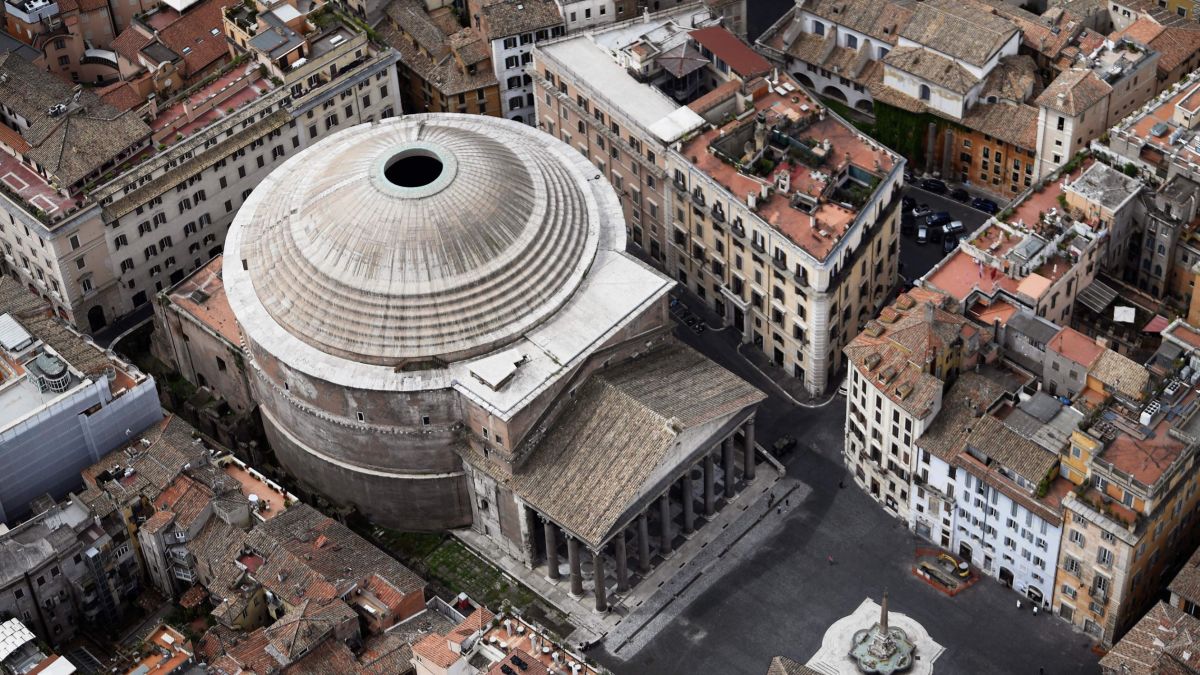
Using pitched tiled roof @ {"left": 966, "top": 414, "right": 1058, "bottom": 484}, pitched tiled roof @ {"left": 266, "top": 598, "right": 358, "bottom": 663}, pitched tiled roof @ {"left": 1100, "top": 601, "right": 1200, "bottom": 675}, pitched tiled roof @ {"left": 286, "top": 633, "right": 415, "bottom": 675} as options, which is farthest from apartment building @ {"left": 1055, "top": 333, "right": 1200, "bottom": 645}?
pitched tiled roof @ {"left": 266, "top": 598, "right": 358, "bottom": 663}

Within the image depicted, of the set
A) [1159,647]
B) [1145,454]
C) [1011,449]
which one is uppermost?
[1145,454]

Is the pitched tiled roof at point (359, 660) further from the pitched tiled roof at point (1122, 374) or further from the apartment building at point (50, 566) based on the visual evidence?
the pitched tiled roof at point (1122, 374)

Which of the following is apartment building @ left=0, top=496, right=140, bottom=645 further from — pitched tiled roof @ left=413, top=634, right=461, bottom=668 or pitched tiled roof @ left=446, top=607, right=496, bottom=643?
pitched tiled roof @ left=446, top=607, right=496, bottom=643

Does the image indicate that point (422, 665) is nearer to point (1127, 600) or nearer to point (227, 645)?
point (227, 645)

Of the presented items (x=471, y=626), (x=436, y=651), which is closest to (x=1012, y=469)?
(x=471, y=626)

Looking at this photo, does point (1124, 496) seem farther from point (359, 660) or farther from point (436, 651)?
point (359, 660)

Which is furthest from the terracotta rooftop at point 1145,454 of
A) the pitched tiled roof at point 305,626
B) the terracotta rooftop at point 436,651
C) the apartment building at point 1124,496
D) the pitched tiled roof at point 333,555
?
the pitched tiled roof at point 305,626

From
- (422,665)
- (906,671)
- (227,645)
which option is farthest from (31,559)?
(906,671)
